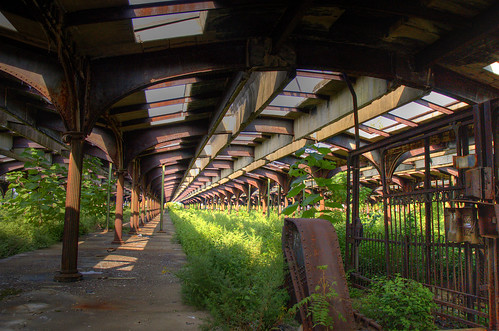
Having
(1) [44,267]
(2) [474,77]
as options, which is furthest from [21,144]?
(2) [474,77]

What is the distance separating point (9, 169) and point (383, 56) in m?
24.4

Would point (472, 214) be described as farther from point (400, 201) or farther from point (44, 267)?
point (44, 267)

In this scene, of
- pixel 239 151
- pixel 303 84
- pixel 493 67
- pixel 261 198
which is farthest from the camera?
pixel 261 198

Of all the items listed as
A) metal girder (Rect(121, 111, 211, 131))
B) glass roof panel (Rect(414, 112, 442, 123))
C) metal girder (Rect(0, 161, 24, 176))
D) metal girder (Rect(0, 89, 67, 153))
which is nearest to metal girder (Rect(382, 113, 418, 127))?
glass roof panel (Rect(414, 112, 442, 123))

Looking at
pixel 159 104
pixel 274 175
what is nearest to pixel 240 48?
pixel 159 104

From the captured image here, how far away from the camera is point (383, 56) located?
7.30 metres

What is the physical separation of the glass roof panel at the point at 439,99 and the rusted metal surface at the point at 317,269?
7398 mm

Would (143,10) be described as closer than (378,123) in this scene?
Yes

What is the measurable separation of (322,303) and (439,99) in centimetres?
866

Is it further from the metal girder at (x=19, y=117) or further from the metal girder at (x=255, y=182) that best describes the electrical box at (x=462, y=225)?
the metal girder at (x=255, y=182)

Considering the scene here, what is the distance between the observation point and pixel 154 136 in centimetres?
1389

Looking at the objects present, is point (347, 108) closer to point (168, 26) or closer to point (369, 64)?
point (369, 64)

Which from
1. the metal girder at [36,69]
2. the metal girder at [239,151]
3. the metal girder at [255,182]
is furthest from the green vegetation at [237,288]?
the metal girder at [255,182]

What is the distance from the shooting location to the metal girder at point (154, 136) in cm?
1384
